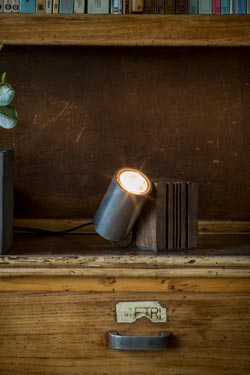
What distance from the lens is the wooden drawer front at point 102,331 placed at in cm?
135

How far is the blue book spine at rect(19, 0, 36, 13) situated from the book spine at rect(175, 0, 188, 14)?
0.35 meters

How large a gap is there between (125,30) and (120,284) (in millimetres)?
610

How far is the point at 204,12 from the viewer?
155 cm

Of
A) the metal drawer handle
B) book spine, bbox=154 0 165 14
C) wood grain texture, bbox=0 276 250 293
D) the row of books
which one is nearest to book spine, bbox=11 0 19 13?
the row of books

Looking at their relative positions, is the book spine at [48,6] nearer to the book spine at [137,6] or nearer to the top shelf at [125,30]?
the top shelf at [125,30]

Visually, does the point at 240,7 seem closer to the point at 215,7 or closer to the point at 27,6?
the point at 215,7

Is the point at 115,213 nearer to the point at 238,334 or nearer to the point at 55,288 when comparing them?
the point at 55,288

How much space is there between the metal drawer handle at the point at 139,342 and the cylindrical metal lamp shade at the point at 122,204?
242 millimetres

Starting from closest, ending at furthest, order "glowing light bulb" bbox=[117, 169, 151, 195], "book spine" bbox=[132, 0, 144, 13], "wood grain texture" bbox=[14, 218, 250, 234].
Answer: "glowing light bulb" bbox=[117, 169, 151, 195] → "book spine" bbox=[132, 0, 144, 13] → "wood grain texture" bbox=[14, 218, 250, 234]

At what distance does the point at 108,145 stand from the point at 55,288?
58 centimetres

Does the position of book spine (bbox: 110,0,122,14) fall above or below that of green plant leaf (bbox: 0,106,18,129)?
→ above

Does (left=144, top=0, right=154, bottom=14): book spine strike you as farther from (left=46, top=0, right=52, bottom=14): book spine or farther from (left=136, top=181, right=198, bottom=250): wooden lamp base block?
(left=136, top=181, right=198, bottom=250): wooden lamp base block

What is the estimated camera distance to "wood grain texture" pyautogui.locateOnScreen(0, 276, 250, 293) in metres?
1.34

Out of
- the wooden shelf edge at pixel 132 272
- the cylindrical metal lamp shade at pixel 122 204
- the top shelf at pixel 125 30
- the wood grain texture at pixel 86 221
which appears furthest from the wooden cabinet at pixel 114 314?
the top shelf at pixel 125 30
